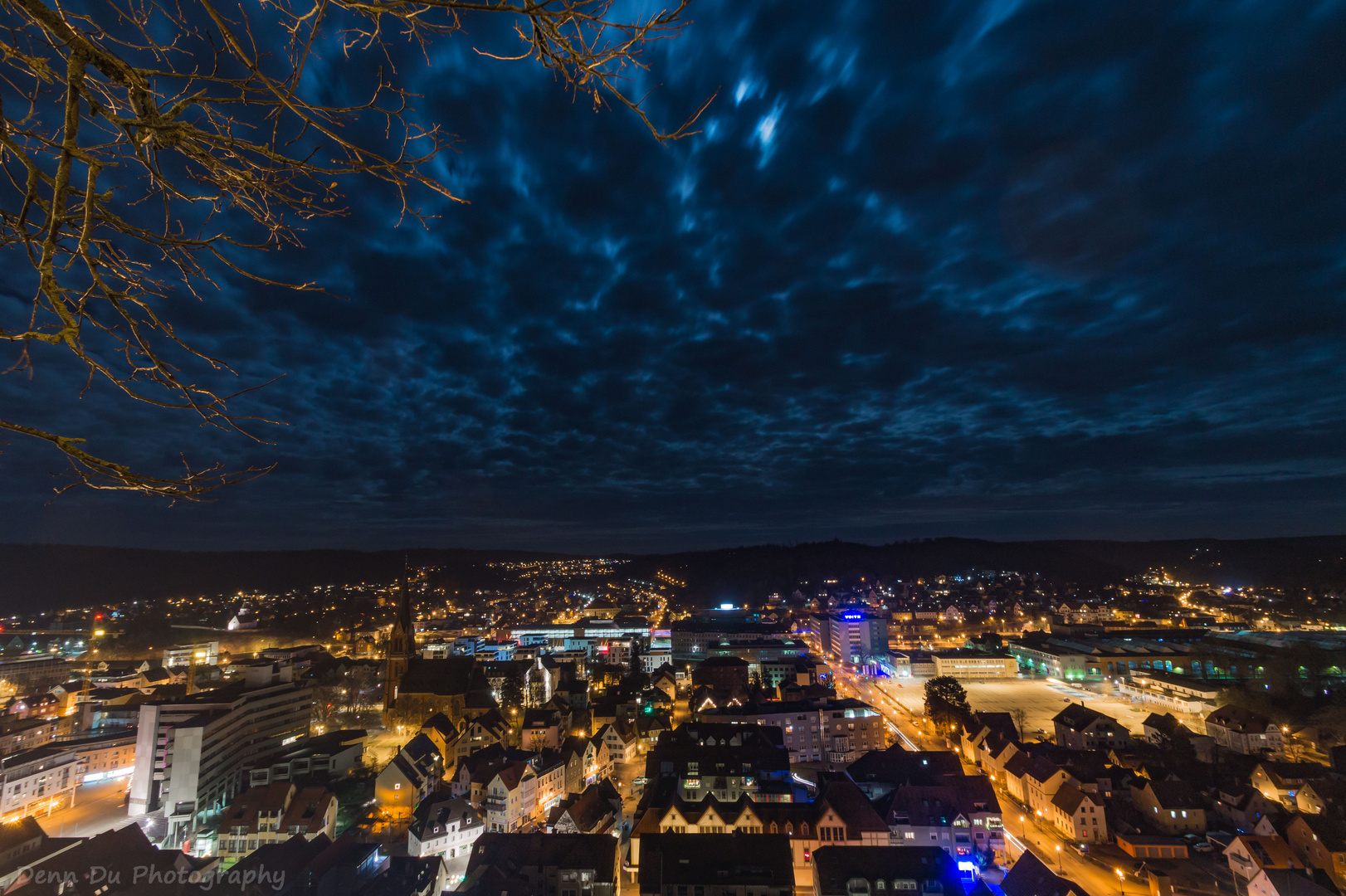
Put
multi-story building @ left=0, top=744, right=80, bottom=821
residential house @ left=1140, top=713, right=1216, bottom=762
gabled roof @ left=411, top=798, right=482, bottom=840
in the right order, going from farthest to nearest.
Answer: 1. residential house @ left=1140, top=713, right=1216, bottom=762
2. multi-story building @ left=0, top=744, right=80, bottom=821
3. gabled roof @ left=411, top=798, right=482, bottom=840

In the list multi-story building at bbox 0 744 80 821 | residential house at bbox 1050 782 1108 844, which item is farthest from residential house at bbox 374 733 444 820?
residential house at bbox 1050 782 1108 844

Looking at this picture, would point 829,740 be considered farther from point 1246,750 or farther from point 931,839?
point 1246,750

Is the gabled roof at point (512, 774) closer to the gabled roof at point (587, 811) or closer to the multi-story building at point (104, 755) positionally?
the gabled roof at point (587, 811)

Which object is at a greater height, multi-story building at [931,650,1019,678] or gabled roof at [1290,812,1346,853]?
gabled roof at [1290,812,1346,853]

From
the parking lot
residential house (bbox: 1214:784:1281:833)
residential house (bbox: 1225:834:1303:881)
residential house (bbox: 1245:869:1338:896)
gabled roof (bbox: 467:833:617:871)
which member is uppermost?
gabled roof (bbox: 467:833:617:871)

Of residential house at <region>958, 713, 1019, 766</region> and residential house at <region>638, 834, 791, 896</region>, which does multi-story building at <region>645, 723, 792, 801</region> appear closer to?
residential house at <region>638, 834, 791, 896</region>

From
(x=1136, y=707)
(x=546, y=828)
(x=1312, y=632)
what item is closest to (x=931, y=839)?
(x=546, y=828)
